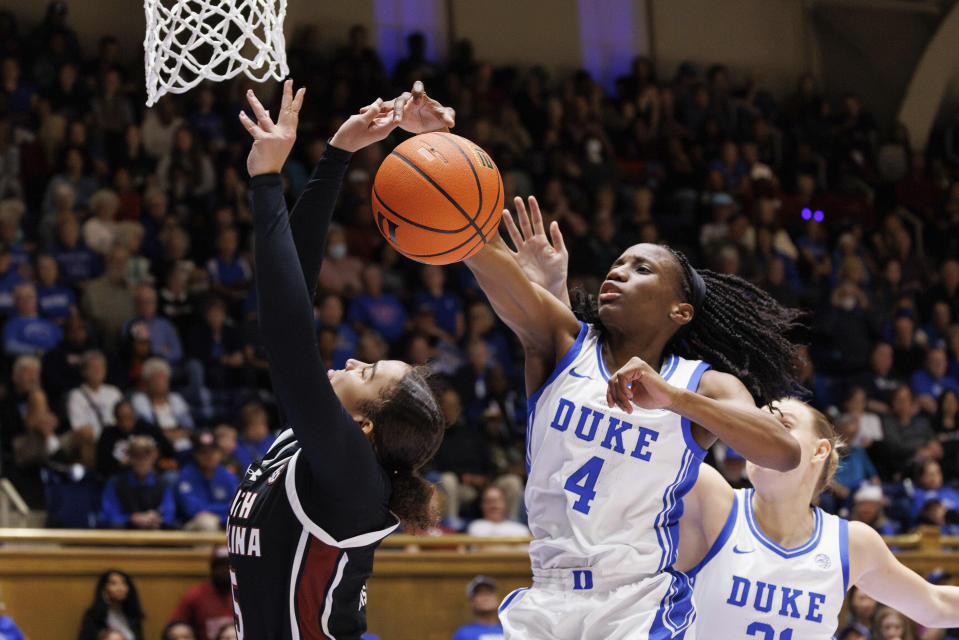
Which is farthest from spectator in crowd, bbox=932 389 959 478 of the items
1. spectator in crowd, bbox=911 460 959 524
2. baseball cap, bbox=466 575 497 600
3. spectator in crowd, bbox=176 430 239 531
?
spectator in crowd, bbox=176 430 239 531

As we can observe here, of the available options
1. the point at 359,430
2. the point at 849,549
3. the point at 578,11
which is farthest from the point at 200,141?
the point at 359,430

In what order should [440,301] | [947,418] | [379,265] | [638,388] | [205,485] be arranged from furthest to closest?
1. [947,418]
2. [379,265]
3. [440,301]
4. [205,485]
5. [638,388]

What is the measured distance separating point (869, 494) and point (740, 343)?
4.76 meters

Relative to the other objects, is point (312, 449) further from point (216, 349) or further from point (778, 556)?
point (216, 349)

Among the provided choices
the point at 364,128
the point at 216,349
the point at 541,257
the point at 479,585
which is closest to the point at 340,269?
the point at 216,349

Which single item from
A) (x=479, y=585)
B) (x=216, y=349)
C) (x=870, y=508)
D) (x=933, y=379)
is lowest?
(x=933, y=379)

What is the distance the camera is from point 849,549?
397 centimetres

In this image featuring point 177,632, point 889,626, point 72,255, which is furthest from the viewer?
point 72,255

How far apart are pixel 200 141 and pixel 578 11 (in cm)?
597

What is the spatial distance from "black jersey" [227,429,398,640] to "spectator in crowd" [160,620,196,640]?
3.36m

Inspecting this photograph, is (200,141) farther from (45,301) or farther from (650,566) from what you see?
(650,566)

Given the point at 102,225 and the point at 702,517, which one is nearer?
the point at 702,517

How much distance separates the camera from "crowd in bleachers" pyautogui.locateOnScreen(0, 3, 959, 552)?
716 centimetres

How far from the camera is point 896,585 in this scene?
3959mm
